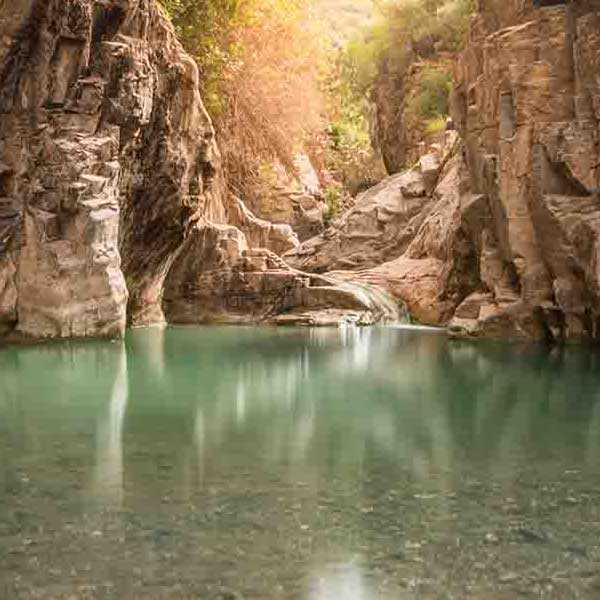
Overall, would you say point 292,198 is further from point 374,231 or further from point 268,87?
point 268,87

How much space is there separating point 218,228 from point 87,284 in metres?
6.33

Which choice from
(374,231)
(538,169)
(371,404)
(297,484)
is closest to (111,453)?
(297,484)

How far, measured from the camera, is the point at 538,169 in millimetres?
16297

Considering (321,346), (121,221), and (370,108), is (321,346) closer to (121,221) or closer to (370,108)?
(121,221)

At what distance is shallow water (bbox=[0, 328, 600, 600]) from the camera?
14.5 feet

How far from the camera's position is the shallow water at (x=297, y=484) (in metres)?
4.41

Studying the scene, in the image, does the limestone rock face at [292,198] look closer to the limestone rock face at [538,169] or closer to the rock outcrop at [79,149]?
the rock outcrop at [79,149]

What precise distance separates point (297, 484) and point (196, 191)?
1422 cm

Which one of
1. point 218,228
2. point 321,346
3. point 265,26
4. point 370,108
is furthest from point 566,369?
point 370,108

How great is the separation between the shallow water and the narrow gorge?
3452mm

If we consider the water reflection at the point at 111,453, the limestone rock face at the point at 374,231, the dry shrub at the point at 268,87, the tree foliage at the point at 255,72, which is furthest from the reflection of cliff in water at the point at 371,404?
the limestone rock face at the point at 374,231

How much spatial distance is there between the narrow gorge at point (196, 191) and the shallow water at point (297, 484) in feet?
11.3

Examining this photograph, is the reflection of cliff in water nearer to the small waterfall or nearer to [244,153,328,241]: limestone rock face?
the small waterfall

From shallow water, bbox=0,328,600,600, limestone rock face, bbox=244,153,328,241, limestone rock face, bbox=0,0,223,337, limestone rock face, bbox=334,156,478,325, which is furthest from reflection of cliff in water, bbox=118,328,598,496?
limestone rock face, bbox=244,153,328,241
